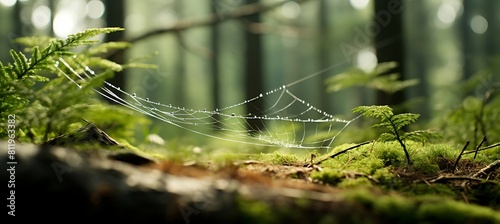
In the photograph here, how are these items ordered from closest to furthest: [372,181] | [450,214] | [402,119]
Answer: [450,214] → [372,181] → [402,119]

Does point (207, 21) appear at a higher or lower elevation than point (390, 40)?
higher

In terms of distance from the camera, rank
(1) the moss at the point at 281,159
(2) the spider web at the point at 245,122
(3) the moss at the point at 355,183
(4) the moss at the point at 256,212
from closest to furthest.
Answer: (4) the moss at the point at 256,212 < (3) the moss at the point at 355,183 < (1) the moss at the point at 281,159 < (2) the spider web at the point at 245,122

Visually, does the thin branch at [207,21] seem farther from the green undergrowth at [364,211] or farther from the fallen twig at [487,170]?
the green undergrowth at [364,211]

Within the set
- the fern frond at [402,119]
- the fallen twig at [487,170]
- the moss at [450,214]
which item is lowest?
the fallen twig at [487,170]

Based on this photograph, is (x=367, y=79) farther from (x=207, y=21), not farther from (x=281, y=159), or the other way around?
(x=281, y=159)

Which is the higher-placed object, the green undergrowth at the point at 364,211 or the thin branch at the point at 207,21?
the thin branch at the point at 207,21

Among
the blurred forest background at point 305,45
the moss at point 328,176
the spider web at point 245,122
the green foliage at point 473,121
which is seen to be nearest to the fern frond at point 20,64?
the spider web at point 245,122

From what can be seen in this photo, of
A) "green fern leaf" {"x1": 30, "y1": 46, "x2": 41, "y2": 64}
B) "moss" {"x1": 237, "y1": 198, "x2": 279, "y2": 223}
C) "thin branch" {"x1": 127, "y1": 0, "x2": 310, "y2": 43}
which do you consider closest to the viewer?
"moss" {"x1": 237, "y1": 198, "x2": 279, "y2": 223}

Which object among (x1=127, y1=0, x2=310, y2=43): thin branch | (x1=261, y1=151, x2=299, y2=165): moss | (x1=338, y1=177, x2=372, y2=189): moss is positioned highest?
(x1=127, y1=0, x2=310, y2=43): thin branch

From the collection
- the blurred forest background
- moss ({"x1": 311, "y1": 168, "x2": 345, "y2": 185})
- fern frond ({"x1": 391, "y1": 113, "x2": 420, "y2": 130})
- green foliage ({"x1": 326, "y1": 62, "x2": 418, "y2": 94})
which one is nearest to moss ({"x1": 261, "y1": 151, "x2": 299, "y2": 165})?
moss ({"x1": 311, "y1": 168, "x2": 345, "y2": 185})

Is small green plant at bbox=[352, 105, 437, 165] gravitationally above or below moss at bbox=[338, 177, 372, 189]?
above

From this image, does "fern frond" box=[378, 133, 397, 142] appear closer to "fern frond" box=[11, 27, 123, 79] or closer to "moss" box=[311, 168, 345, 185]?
"moss" box=[311, 168, 345, 185]

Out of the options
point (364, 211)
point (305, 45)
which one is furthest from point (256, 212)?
point (305, 45)
